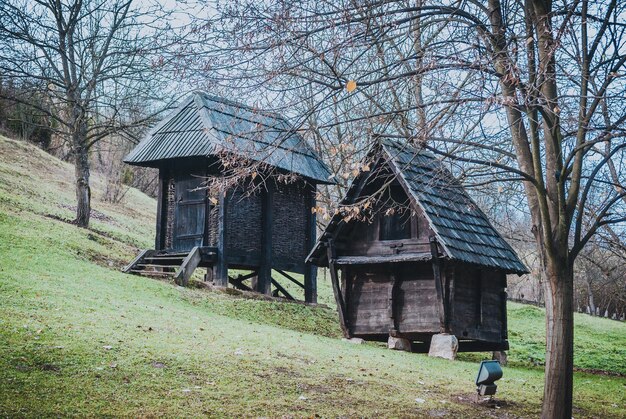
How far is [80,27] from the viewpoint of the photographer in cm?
2725

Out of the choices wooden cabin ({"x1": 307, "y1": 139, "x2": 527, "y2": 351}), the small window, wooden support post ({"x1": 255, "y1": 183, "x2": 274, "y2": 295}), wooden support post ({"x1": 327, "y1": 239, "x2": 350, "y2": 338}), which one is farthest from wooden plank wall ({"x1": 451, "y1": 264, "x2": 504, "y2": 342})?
wooden support post ({"x1": 255, "y1": 183, "x2": 274, "y2": 295})

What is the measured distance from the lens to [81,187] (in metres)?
25.5

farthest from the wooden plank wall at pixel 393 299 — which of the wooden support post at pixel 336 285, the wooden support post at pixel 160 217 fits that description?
the wooden support post at pixel 160 217

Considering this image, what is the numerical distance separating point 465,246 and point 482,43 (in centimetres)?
721

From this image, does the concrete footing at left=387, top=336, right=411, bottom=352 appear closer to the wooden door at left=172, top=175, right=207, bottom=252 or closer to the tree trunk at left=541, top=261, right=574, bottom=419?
the wooden door at left=172, top=175, right=207, bottom=252

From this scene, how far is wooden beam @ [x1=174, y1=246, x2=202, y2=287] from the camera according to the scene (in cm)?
2050

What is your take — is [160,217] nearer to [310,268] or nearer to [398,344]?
[310,268]

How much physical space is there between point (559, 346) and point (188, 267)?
1336 cm

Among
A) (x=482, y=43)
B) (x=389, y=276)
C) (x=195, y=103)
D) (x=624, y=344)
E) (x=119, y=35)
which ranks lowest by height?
(x=624, y=344)

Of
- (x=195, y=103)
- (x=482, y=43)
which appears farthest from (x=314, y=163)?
(x=482, y=43)

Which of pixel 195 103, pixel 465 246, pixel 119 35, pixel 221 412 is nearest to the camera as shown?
pixel 221 412

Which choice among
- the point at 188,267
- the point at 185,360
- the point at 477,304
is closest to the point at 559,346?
the point at 185,360

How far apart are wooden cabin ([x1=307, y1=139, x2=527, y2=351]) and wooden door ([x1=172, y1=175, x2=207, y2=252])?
5.22 meters

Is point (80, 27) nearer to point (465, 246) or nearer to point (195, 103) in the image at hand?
point (195, 103)
